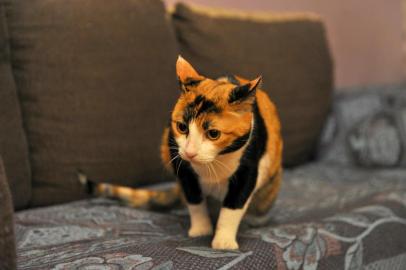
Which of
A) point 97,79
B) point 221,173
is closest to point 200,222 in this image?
point 221,173

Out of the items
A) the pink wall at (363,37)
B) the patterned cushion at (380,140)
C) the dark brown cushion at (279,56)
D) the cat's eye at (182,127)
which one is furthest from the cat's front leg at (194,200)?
the pink wall at (363,37)

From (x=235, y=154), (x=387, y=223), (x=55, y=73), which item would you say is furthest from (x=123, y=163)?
(x=387, y=223)

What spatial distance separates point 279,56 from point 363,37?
3.59 ft

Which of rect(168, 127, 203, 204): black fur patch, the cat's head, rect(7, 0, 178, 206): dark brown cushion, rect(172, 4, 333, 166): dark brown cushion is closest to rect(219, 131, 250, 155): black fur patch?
the cat's head

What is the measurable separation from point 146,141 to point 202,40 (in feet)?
1.35

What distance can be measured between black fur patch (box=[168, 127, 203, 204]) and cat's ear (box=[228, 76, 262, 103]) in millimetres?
178

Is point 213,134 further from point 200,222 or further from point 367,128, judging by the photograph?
point 367,128

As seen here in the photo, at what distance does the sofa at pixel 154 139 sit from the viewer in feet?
3.54

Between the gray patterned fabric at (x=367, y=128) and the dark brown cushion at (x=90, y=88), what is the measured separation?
713 millimetres

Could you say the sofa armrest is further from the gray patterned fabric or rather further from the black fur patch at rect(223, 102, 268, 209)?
the gray patterned fabric

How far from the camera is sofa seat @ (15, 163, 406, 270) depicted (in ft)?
3.12

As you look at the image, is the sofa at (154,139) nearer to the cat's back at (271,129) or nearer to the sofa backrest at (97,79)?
the sofa backrest at (97,79)

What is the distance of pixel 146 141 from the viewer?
61.6 inches

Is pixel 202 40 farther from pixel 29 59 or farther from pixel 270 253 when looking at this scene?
pixel 270 253
